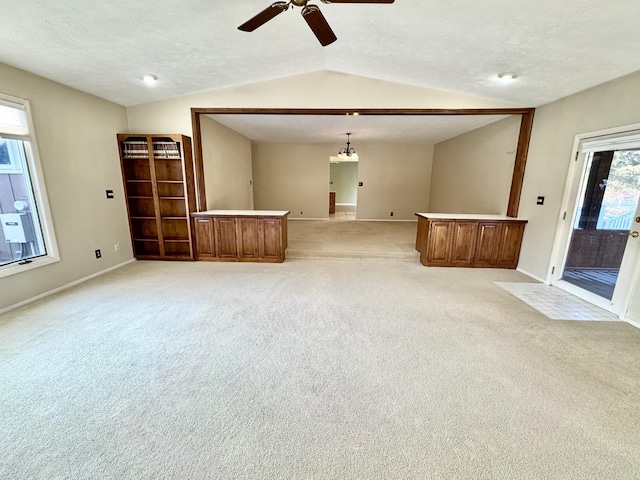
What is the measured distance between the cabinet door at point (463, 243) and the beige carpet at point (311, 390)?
132cm

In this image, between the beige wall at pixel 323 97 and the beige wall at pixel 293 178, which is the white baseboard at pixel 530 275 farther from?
the beige wall at pixel 293 178

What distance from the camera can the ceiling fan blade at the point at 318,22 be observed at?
1.90 meters

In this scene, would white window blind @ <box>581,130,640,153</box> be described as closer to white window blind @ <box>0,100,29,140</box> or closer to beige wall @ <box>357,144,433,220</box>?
beige wall @ <box>357,144,433,220</box>

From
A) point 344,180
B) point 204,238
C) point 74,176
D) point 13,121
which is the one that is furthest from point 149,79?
point 344,180

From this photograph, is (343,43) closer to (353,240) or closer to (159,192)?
(353,240)

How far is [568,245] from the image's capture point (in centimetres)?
352

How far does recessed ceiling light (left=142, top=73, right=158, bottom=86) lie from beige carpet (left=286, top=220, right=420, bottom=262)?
3.13 metres

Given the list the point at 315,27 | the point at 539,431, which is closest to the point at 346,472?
the point at 539,431

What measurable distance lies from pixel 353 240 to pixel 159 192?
3.73 meters

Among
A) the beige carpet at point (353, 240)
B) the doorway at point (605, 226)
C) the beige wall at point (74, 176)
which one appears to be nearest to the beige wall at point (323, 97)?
the beige wall at point (74, 176)

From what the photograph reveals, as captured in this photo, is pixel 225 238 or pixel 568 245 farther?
pixel 225 238

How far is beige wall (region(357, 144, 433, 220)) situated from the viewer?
8.04m

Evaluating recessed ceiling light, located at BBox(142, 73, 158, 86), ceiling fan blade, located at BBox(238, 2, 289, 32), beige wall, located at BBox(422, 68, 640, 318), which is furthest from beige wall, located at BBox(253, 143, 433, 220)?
ceiling fan blade, located at BBox(238, 2, 289, 32)

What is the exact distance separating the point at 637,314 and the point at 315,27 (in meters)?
4.07
